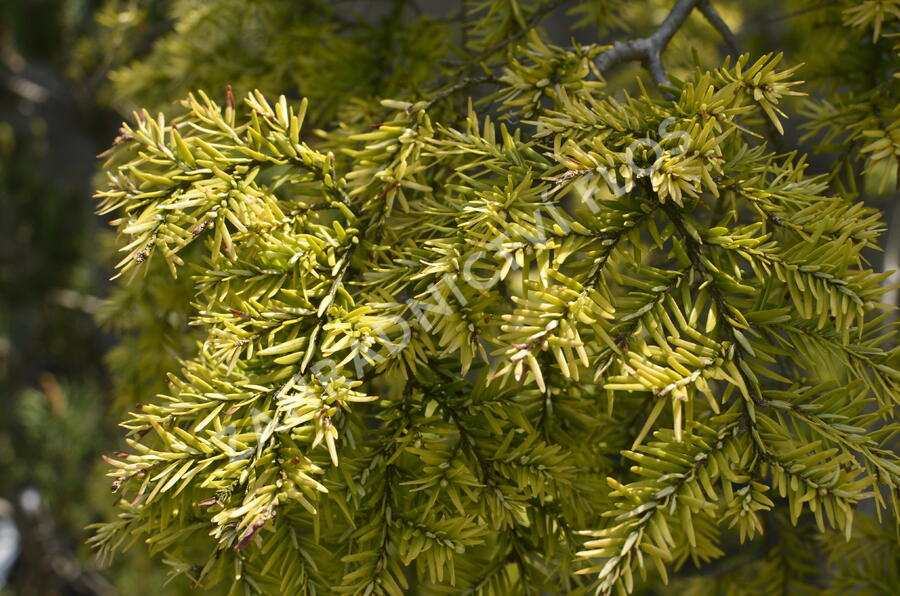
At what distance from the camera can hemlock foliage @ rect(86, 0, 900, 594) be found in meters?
0.54

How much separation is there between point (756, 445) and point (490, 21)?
0.61 m

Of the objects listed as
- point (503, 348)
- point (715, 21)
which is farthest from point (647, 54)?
point (503, 348)

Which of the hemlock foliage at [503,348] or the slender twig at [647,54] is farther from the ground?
the slender twig at [647,54]

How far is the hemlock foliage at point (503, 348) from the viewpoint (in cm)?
54

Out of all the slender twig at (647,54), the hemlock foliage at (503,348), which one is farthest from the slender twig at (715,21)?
the hemlock foliage at (503,348)

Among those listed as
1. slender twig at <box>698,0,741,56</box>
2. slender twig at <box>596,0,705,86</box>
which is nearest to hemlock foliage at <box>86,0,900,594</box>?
slender twig at <box>596,0,705,86</box>

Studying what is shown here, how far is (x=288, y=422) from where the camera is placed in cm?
54

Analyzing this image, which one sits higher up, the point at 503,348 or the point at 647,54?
the point at 647,54

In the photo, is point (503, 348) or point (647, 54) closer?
point (503, 348)

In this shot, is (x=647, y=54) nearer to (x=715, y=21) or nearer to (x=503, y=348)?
(x=715, y=21)

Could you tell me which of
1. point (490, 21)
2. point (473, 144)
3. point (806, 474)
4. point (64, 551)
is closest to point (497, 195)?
point (473, 144)

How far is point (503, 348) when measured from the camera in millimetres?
529

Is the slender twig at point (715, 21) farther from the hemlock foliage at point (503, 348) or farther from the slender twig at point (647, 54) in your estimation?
the hemlock foliage at point (503, 348)

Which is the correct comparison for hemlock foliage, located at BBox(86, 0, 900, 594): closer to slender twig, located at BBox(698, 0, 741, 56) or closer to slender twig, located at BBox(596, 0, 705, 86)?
slender twig, located at BBox(596, 0, 705, 86)
